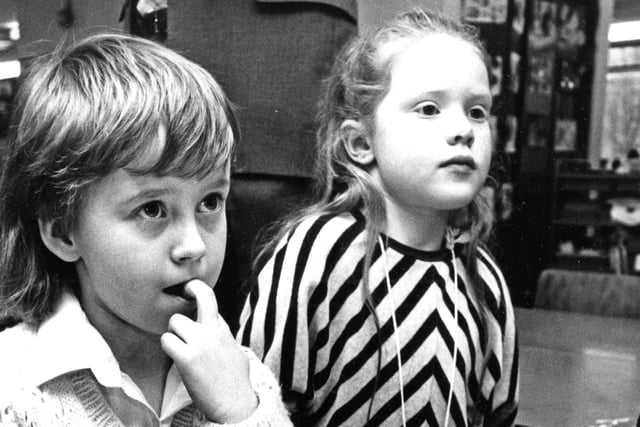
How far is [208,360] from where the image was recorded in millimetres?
657

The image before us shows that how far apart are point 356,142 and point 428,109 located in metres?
0.12

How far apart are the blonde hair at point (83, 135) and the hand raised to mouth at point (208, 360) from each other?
121mm

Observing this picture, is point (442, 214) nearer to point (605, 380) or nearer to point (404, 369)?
point (404, 369)

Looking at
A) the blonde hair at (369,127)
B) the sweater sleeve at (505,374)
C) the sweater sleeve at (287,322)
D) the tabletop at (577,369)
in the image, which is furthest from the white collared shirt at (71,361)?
the tabletop at (577,369)

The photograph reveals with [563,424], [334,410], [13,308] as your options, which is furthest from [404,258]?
[13,308]

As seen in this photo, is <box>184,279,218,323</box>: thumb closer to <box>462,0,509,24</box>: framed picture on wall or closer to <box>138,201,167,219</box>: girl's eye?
<box>138,201,167,219</box>: girl's eye

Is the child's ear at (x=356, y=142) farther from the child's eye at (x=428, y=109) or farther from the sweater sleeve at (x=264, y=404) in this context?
the sweater sleeve at (x=264, y=404)

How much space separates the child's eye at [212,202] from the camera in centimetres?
70

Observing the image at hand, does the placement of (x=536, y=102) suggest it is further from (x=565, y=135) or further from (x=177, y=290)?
(x=177, y=290)

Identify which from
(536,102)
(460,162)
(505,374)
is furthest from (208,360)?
(536,102)

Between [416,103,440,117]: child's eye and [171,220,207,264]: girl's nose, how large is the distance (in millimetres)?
388

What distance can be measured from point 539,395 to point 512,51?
20.9 inches

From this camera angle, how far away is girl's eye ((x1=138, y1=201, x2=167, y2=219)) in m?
0.67

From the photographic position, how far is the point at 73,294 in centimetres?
75
